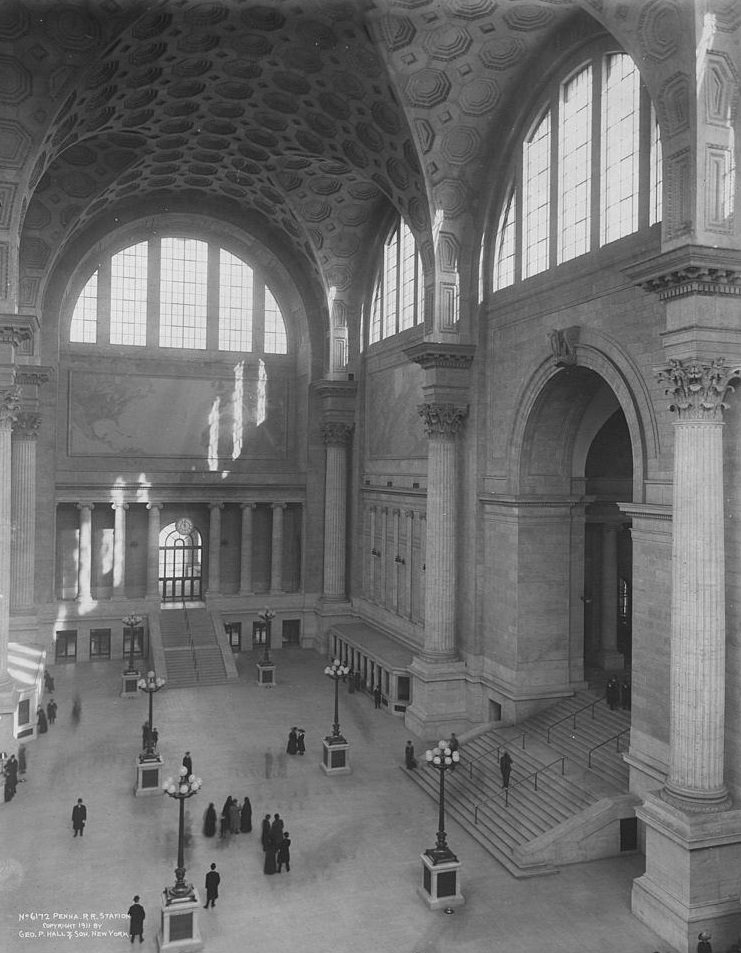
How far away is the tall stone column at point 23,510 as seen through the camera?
31.9 metres

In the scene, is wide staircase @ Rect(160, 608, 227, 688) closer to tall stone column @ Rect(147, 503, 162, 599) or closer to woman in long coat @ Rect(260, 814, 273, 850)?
tall stone column @ Rect(147, 503, 162, 599)

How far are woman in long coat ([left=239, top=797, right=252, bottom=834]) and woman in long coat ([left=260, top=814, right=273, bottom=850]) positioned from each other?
68 centimetres

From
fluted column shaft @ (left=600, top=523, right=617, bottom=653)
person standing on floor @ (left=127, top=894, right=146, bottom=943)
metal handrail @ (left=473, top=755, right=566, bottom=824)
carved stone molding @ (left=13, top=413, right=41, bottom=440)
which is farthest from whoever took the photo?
carved stone molding @ (left=13, top=413, right=41, bottom=440)

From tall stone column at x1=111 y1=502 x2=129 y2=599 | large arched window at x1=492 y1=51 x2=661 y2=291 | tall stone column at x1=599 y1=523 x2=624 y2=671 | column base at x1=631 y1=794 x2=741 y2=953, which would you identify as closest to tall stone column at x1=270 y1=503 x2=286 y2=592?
tall stone column at x1=111 y1=502 x2=129 y2=599

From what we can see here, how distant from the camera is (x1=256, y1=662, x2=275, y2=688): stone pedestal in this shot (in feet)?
104

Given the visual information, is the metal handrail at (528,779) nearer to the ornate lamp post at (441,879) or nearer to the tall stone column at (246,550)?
the ornate lamp post at (441,879)

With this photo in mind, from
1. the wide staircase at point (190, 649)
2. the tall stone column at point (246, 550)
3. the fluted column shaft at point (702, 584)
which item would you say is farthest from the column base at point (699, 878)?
the tall stone column at point (246, 550)

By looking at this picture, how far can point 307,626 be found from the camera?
3791 centimetres

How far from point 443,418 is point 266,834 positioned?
12653 mm

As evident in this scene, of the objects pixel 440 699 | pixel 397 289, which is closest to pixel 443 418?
pixel 440 699

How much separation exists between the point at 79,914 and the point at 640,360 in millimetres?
15180

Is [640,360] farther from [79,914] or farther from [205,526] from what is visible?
[205,526]

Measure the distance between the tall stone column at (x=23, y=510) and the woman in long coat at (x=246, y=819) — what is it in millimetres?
16626

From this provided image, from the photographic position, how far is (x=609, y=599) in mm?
25750
